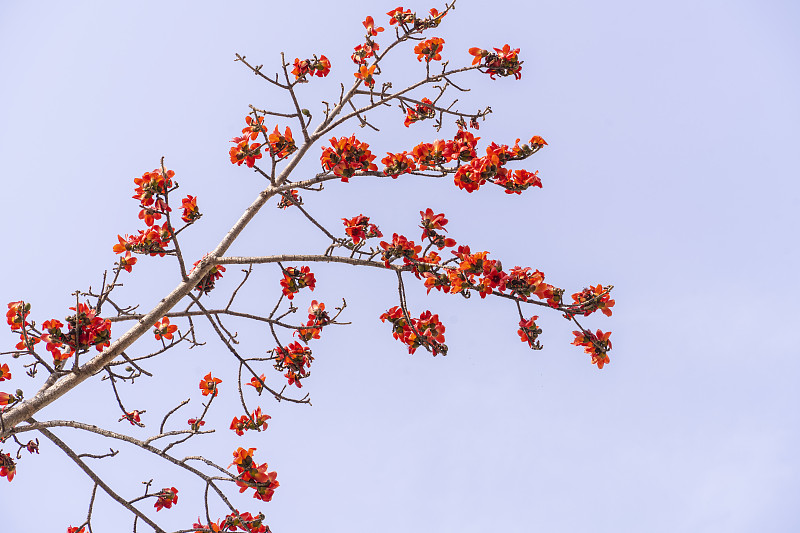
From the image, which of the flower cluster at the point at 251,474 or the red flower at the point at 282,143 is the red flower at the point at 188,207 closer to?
the red flower at the point at 282,143

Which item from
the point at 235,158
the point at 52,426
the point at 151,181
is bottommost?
the point at 52,426

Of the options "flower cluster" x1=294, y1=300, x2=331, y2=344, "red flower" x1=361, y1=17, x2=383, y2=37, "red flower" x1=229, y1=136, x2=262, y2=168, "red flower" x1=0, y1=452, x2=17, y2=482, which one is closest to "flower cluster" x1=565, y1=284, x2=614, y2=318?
"flower cluster" x1=294, y1=300, x2=331, y2=344

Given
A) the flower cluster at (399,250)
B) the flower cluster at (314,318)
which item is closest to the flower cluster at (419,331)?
the flower cluster at (399,250)

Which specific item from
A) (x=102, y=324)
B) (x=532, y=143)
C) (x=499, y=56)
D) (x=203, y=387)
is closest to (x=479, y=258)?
(x=532, y=143)

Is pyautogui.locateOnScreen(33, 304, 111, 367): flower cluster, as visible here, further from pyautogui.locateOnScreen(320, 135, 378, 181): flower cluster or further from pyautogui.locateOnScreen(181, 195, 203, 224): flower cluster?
pyautogui.locateOnScreen(320, 135, 378, 181): flower cluster

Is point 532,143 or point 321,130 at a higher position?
point 321,130

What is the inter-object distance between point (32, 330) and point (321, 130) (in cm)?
260

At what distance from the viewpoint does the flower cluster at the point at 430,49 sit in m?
4.73

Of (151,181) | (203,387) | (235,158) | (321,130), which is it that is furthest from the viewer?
(203,387)

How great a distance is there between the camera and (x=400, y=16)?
478 cm

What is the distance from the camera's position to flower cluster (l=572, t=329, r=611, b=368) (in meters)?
3.47

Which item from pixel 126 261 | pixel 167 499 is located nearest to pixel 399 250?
pixel 126 261

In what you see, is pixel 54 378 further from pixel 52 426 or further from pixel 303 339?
pixel 303 339

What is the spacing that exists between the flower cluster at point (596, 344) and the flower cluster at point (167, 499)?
10.8 ft
